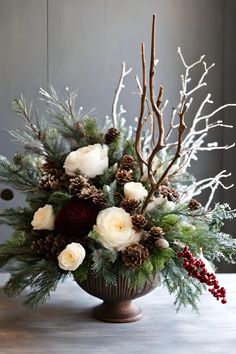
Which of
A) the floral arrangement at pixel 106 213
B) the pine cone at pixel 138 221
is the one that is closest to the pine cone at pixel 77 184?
the floral arrangement at pixel 106 213

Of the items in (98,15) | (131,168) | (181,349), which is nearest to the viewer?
(181,349)

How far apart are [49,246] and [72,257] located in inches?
2.9

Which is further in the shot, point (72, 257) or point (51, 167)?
point (51, 167)

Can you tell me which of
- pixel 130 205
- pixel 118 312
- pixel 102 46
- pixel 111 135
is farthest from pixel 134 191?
pixel 102 46

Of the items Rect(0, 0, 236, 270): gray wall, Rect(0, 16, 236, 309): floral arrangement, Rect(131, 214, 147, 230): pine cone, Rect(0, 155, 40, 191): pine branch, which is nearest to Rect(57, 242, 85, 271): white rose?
Rect(0, 16, 236, 309): floral arrangement

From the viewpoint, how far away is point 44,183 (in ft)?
3.78

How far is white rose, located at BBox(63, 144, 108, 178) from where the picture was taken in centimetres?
111

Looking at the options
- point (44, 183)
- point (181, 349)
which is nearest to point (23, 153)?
point (44, 183)

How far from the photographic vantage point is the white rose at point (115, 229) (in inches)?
41.4

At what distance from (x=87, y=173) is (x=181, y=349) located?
36 cm

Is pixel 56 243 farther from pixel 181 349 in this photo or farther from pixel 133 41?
pixel 133 41

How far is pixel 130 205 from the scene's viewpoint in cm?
108

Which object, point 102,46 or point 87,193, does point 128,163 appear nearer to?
point 87,193

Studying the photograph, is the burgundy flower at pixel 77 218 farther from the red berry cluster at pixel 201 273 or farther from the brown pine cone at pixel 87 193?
the red berry cluster at pixel 201 273
